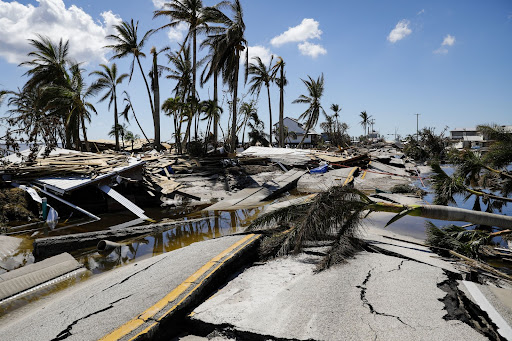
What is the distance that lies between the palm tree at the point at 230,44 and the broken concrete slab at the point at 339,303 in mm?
18133

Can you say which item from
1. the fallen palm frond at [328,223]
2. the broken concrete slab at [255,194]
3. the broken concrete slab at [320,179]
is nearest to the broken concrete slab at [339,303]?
the fallen palm frond at [328,223]

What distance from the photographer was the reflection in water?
6.12 meters

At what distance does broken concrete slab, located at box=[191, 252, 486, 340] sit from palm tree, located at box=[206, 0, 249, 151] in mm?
18133

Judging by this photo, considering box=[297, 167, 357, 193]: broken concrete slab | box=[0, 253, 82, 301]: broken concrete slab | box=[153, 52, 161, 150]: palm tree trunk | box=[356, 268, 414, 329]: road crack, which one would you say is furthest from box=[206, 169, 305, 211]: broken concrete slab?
A: box=[153, 52, 161, 150]: palm tree trunk

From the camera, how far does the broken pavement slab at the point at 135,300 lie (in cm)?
269

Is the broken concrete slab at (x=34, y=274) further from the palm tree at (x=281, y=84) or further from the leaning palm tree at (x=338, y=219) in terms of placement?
the palm tree at (x=281, y=84)

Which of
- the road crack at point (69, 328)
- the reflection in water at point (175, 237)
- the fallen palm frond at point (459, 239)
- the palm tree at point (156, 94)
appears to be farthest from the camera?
the palm tree at point (156, 94)

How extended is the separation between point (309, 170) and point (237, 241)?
13942 millimetres

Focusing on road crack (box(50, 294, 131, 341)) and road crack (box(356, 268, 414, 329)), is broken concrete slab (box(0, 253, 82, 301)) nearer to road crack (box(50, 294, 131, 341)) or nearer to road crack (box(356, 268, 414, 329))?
road crack (box(50, 294, 131, 341))

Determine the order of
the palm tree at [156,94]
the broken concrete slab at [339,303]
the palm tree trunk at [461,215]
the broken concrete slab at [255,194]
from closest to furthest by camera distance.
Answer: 1. the broken concrete slab at [339,303]
2. the palm tree trunk at [461,215]
3. the broken concrete slab at [255,194]
4. the palm tree at [156,94]

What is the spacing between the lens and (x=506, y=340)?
91.7 inches

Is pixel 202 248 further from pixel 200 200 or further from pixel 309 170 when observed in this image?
pixel 309 170

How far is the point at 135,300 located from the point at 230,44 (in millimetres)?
19567

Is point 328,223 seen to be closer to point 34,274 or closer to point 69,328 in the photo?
point 69,328
